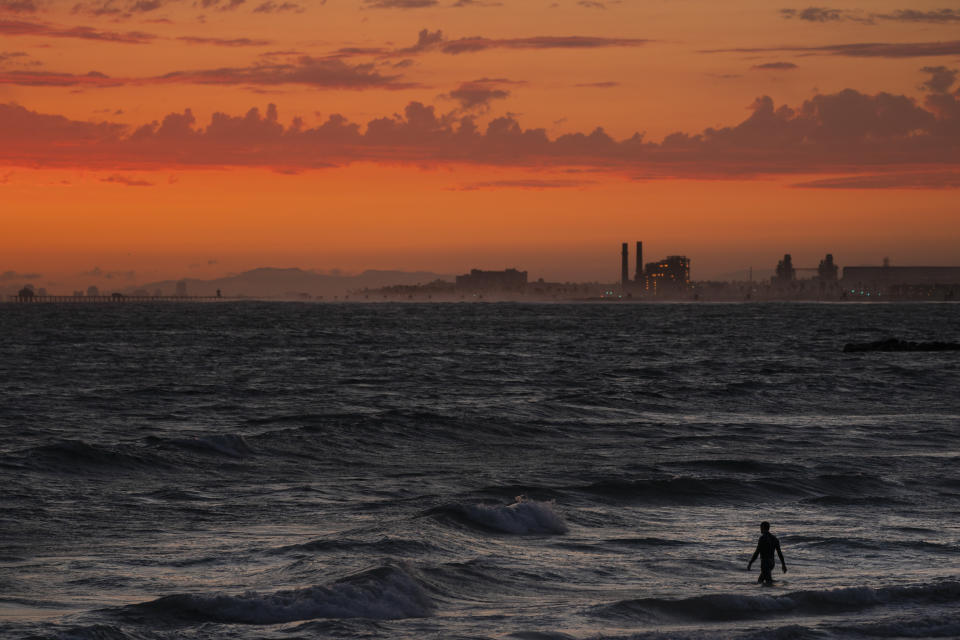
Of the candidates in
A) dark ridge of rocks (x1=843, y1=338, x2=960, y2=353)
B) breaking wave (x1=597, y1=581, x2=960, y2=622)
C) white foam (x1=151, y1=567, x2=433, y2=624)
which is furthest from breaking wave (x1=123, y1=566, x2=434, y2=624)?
dark ridge of rocks (x1=843, y1=338, x2=960, y2=353)

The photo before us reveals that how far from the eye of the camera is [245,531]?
26547mm

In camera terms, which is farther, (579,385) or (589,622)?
(579,385)

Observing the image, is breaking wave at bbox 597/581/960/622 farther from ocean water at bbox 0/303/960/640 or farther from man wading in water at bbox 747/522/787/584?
man wading in water at bbox 747/522/787/584

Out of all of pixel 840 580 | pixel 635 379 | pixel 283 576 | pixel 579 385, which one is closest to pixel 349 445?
pixel 283 576

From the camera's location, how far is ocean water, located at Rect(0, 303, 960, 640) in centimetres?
1983

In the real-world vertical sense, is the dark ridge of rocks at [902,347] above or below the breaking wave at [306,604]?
above

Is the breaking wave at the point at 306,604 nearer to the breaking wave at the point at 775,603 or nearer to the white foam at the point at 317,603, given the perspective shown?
the white foam at the point at 317,603

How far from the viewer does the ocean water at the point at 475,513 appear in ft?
65.1

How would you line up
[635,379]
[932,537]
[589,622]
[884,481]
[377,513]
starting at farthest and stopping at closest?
1. [635,379]
2. [884,481]
3. [377,513]
4. [932,537]
5. [589,622]

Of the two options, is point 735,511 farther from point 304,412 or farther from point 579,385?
point 579,385

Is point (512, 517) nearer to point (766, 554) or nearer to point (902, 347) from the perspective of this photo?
point (766, 554)

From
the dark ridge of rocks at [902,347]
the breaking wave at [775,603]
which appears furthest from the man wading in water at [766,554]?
the dark ridge of rocks at [902,347]

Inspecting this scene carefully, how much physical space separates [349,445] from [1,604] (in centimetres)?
2481

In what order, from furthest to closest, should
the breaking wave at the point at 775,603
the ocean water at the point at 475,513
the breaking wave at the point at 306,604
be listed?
the breaking wave at the point at 775,603 → the ocean water at the point at 475,513 → the breaking wave at the point at 306,604
